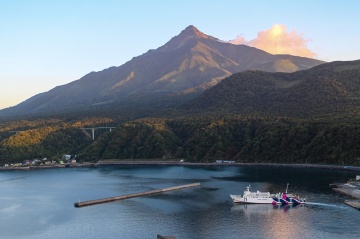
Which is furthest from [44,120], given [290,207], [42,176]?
[290,207]

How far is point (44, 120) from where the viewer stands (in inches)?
7421

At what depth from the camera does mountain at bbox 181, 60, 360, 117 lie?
150500 millimetres

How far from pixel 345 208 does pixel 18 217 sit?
1774 inches

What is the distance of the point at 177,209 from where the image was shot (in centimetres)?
6706

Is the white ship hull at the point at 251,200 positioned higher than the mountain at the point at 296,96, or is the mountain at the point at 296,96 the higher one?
the mountain at the point at 296,96

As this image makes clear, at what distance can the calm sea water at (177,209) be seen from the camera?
5597 centimetres

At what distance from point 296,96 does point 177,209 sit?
11302 centimetres

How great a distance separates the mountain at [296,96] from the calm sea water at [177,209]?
53974 mm

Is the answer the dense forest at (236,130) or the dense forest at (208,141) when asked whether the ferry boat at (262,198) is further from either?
the dense forest at (236,130)

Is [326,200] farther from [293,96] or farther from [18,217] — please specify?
[293,96]

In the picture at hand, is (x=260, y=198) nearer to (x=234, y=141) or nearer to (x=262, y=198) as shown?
(x=262, y=198)

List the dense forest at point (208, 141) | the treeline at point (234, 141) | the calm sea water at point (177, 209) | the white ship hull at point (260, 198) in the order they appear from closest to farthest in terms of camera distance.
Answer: the calm sea water at point (177, 209)
the white ship hull at point (260, 198)
the treeline at point (234, 141)
the dense forest at point (208, 141)

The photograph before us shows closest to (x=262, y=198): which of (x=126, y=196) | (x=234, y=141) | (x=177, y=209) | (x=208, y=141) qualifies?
(x=177, y=209)

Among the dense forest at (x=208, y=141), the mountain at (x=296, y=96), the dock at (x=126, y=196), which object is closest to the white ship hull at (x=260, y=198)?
the dock at (x=126, y=196)
